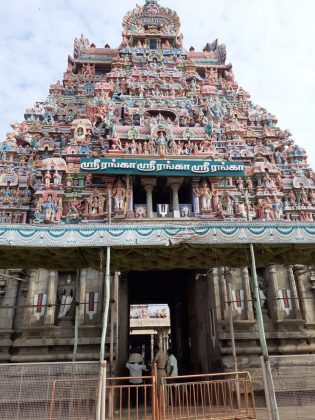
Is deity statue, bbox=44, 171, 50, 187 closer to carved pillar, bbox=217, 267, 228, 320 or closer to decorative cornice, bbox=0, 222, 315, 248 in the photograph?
decorative cornice, bbox=0, 222, 315, 248

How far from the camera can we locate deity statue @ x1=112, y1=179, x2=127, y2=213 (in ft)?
63.5

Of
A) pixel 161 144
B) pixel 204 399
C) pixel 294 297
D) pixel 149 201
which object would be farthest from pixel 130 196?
pixel 204 399

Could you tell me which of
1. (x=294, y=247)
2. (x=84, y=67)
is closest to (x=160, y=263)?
(x=294, y=247)

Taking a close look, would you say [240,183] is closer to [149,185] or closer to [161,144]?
[161,144]

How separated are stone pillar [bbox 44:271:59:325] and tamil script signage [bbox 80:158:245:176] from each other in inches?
239

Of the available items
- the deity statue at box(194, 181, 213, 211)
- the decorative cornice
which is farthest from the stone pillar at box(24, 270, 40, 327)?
the deity statue at box(194, 181, 213, 211)

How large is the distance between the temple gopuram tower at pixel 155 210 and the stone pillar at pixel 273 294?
3.2 inches

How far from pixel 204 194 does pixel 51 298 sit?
9844 mm

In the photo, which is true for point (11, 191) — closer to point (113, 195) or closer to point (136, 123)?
point (113, 195)

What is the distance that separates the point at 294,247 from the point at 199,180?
9.42 m

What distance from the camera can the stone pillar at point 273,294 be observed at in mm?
16028

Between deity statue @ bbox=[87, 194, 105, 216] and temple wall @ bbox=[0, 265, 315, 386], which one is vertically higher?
deity statue @ bbox=[87, 194, 105, 216]

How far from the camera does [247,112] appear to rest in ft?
86.8

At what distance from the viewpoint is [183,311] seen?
2375 cm
